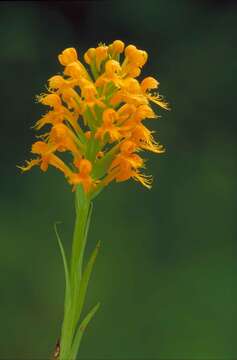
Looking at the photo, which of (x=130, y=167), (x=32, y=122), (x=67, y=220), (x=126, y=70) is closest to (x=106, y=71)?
(x=126, y=70)

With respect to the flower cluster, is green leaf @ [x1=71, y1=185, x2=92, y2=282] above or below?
below

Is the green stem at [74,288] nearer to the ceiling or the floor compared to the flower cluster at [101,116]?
nearer to the floor

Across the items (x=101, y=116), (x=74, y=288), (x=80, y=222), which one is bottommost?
(x=74, y=288)

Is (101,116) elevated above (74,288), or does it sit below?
above

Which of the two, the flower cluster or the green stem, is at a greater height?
the flower cluster

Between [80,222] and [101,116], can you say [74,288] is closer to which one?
[80,222]

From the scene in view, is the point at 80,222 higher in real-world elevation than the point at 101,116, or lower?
lower

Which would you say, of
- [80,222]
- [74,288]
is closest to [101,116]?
[80,222]

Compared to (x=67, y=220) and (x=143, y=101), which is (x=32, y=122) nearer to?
(x=67, y=220)
